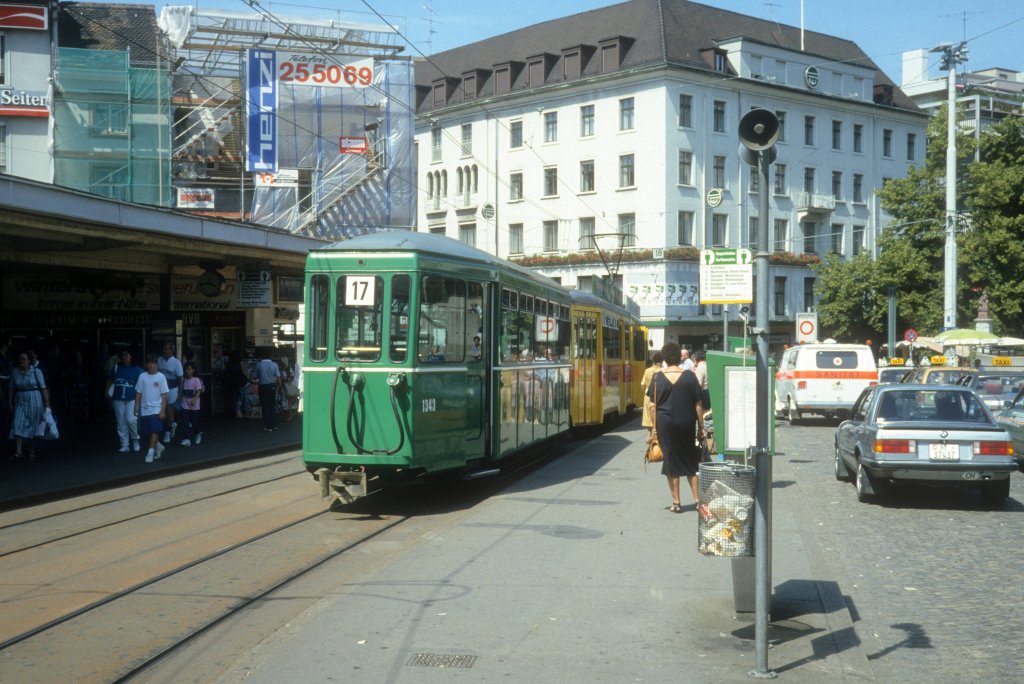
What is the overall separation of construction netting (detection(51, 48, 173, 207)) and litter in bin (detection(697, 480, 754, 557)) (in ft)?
105

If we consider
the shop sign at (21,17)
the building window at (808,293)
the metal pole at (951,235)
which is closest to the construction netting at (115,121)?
the shop sign at (21,17)

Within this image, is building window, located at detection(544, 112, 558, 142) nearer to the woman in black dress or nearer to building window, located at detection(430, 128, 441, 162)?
building window, located at detection(430, 128, 441, 162)

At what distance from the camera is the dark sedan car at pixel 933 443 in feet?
44.0

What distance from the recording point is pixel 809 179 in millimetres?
63219

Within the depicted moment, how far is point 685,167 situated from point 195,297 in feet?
110

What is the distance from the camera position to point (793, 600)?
27.8 feet

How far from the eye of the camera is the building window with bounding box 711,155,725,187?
191ft

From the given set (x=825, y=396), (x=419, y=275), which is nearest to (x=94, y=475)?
(x=419, y=275)

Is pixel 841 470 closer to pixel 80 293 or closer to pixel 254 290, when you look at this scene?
pixel 254 290

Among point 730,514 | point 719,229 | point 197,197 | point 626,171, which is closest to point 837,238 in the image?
point 719,229

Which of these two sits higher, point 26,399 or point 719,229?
point 719,229

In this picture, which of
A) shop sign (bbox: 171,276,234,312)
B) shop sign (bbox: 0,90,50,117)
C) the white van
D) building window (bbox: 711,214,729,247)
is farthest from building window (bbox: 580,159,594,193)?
shop sign (bbox: 171,276,234,312)

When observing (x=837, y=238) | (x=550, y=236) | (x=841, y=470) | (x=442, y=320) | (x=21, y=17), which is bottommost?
(x=841, y=470)

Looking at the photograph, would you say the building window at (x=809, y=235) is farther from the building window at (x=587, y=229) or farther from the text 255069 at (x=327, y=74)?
the text 255069 at (x=327, y=74)
